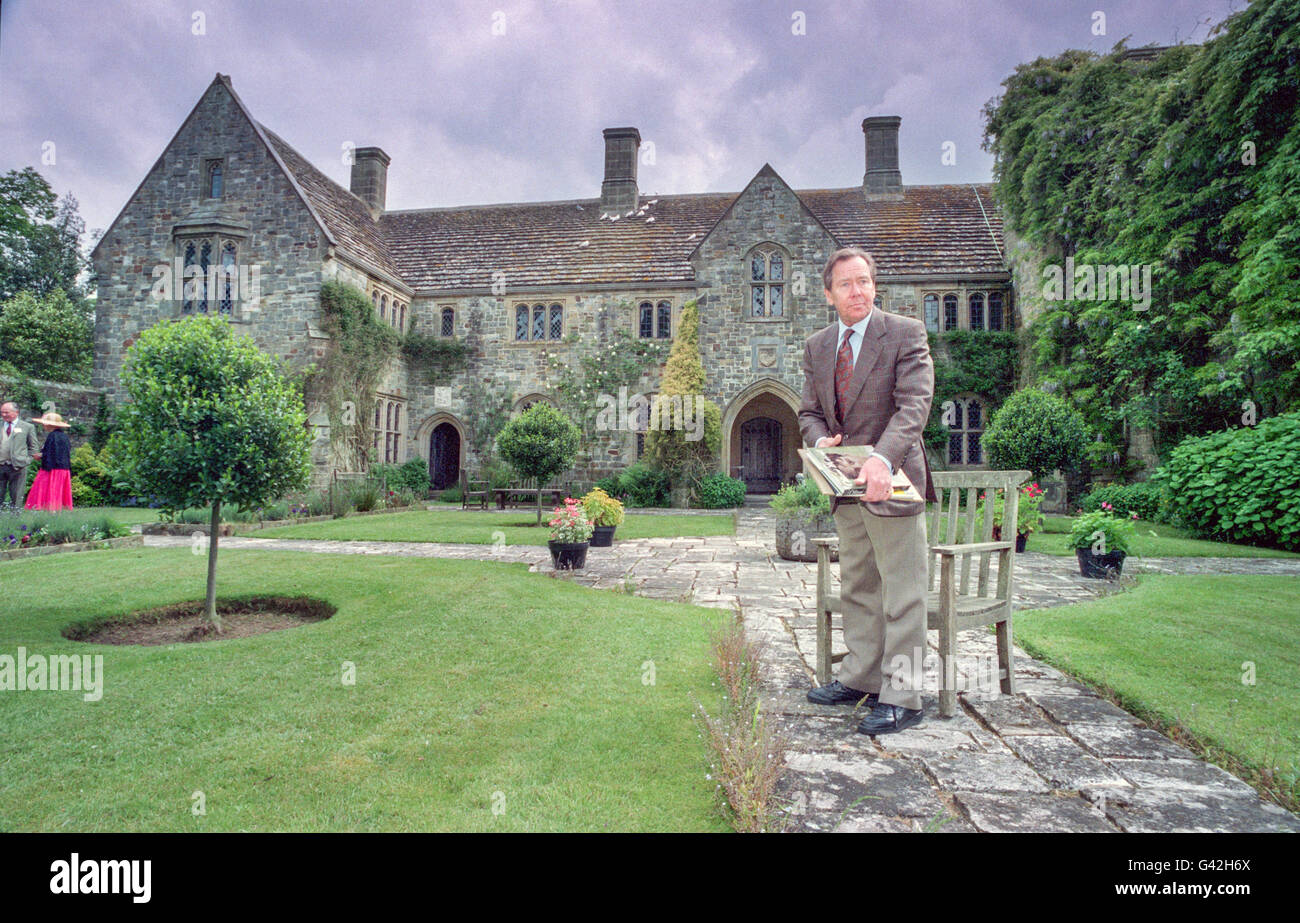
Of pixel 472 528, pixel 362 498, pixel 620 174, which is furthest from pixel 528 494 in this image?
pixel 620 174

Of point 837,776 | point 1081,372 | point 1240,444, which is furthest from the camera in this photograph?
point 1081,372

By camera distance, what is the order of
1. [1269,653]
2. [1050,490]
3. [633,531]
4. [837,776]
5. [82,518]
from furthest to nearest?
[1050,490] → [633,531] → [82,518] → [1269,653] → [837,776]

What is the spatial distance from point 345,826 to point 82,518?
1067cm

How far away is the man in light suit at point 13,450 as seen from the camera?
1037cm

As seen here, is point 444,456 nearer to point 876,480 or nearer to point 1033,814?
point 876,480

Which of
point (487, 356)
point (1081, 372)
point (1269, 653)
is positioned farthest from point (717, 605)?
point (487, 356)

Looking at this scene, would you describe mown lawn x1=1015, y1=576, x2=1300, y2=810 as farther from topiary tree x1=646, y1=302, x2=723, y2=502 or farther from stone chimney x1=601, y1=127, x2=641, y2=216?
stone chimney x1=601, y1=127, x2=641, y2=216

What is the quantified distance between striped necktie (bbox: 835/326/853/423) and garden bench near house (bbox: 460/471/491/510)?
1523cm

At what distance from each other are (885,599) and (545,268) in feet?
65.2

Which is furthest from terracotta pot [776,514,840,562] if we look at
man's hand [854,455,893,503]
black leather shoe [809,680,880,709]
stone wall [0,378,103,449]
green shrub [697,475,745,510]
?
stone wall [0,378,103,449]

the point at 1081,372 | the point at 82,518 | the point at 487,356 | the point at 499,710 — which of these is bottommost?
the point at 499,710

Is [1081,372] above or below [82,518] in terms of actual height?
above
